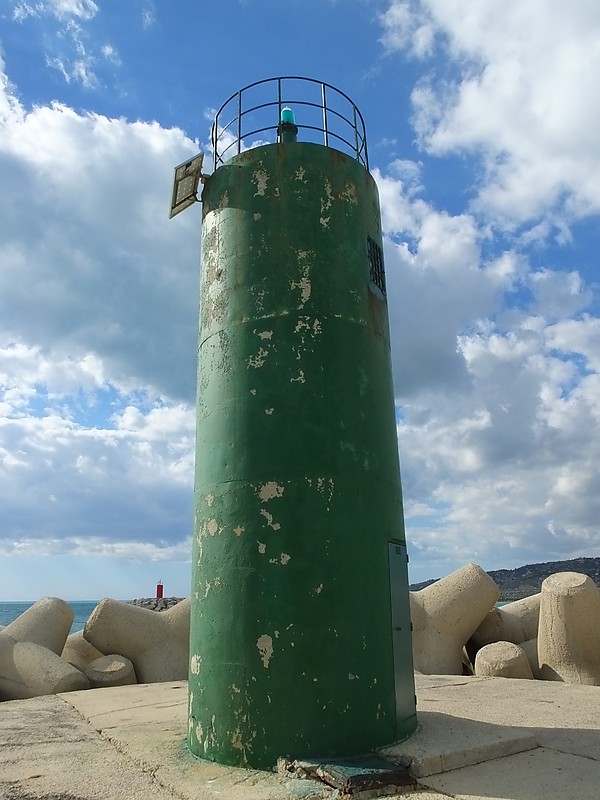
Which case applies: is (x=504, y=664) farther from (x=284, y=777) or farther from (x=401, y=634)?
(x=284, y=777)

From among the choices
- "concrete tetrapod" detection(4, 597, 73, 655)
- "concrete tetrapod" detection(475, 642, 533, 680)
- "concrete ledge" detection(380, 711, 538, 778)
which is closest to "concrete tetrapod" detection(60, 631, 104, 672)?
"concrete tetrapod" detection(4, 597, 73, 655)

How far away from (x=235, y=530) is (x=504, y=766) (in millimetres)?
2365

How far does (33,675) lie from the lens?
8.59 metres

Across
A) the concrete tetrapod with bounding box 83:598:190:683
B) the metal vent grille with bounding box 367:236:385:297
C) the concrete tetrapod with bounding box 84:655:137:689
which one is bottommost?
the concrete tetrapod with bounding box 84:655:137:689

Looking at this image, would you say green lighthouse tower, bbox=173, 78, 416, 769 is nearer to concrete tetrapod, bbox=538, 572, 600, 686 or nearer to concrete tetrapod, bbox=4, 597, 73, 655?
concrete tetrapod, bbox=538, 572, 600, 686

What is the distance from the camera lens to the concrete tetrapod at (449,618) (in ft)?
31.9

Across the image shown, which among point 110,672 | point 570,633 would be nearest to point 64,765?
point 110,672

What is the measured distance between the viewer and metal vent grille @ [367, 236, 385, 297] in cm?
589

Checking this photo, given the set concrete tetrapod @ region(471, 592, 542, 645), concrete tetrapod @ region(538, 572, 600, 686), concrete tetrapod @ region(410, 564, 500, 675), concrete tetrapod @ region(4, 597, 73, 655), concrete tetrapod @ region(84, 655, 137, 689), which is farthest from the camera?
concrete tetrapod @ region(471, 592, 542, 645)

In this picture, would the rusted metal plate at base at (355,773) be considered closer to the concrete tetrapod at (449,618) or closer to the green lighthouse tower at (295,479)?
the green lighthouse tower at (295,479)

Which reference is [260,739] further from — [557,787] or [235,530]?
[557,787]

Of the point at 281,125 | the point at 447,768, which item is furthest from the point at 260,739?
the point at 281,125

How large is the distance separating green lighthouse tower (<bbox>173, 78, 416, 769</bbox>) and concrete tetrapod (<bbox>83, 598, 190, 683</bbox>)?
5124 millimetres

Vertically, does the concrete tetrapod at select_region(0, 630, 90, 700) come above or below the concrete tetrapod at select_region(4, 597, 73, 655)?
below
